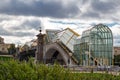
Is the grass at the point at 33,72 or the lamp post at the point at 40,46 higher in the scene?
the lamp post at the point at 40,46

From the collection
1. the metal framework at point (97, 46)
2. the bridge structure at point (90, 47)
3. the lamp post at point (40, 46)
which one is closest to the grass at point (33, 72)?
the bridge structure at point (90, 47)

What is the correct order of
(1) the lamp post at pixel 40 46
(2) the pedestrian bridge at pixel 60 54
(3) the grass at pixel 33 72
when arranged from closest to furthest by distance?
1. (3) the grass at pixel 33 72
2. (2) the pedestrian bridge at pixel 60 54
3. (1) the lamp post at pixel 40 46

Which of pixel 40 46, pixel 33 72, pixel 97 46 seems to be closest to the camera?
pixel 33 72

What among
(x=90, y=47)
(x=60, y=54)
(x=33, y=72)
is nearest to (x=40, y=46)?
(x=60, y=54)

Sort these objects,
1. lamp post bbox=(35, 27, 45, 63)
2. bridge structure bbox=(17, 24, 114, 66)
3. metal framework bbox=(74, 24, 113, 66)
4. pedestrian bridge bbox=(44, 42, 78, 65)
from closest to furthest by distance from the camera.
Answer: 1. metal framework bbox=(74, 24, 113, 66)
2. bridge structure bbox=(17, 24, 114, 66)
3. pedestrian bridge bbox=(44, 42, 78, 65)
4. lamp post bbox=(35, 27, 45, 63)

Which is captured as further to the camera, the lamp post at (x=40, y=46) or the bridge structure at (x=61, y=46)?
the lamp post at (x=40, y=46)

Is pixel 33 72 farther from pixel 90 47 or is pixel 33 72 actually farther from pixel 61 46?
pixel 61 46

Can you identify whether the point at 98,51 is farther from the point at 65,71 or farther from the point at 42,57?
the point at 65,71

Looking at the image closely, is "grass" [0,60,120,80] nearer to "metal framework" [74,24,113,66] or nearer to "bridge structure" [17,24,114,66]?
"bridge structure" [17,24,114,66]

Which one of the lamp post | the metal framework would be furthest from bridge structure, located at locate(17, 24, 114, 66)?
the lamp post

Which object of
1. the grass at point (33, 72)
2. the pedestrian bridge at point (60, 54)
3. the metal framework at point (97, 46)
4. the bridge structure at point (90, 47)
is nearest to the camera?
the grass at point (33, 72)

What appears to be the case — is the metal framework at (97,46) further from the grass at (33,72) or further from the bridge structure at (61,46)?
the grass at (33,72)

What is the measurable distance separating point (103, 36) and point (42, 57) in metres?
43.4

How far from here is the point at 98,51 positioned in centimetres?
8669
